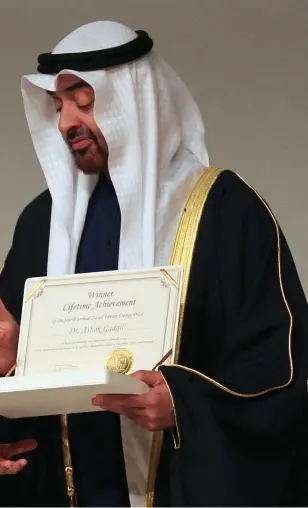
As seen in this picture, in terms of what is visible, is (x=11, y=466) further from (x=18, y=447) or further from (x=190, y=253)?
(x=190, y=253)

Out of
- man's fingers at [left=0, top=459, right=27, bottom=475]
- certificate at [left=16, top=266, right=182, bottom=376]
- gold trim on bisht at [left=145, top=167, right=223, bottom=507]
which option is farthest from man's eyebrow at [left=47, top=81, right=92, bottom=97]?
man's fingers at [left=0, top=459, right=27, bottom=475]

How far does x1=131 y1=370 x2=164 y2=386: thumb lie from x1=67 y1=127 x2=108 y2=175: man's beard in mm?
567

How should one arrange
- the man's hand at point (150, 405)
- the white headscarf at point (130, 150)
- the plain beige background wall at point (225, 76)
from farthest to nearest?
the plain beige background wall at point (225, 76) < the white headscarf at point (130, 150) < the man's hand at point (150, 405)

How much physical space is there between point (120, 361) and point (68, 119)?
1.90 feet

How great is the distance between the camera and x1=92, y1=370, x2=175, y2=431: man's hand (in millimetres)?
2451

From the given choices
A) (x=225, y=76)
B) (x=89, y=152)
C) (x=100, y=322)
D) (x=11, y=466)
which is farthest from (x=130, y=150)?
(x=225, y=76)

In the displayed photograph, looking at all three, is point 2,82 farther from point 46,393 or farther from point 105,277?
point 46,393

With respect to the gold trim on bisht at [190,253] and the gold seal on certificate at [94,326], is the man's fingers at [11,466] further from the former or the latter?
the gold trim on bisht at [190,253]

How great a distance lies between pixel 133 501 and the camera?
2654 mm

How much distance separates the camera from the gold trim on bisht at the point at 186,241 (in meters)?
2.65

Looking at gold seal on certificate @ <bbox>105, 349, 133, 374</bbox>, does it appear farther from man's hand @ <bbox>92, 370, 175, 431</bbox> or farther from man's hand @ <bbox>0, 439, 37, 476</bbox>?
man's hand @ <bbox>0, 439, 37, 476</bbox>

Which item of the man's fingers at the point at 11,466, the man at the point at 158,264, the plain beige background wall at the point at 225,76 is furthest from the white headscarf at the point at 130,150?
the plain beige background wall at the point at 225,76

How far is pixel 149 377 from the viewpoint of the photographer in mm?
2480

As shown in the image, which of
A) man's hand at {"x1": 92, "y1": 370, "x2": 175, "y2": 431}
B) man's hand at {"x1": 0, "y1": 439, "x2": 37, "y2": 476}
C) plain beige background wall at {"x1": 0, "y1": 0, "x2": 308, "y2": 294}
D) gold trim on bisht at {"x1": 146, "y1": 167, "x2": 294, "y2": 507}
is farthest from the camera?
plain beige background wall at {"x1": 0, "y1": 0, "x2": 308, "y2": 294}
